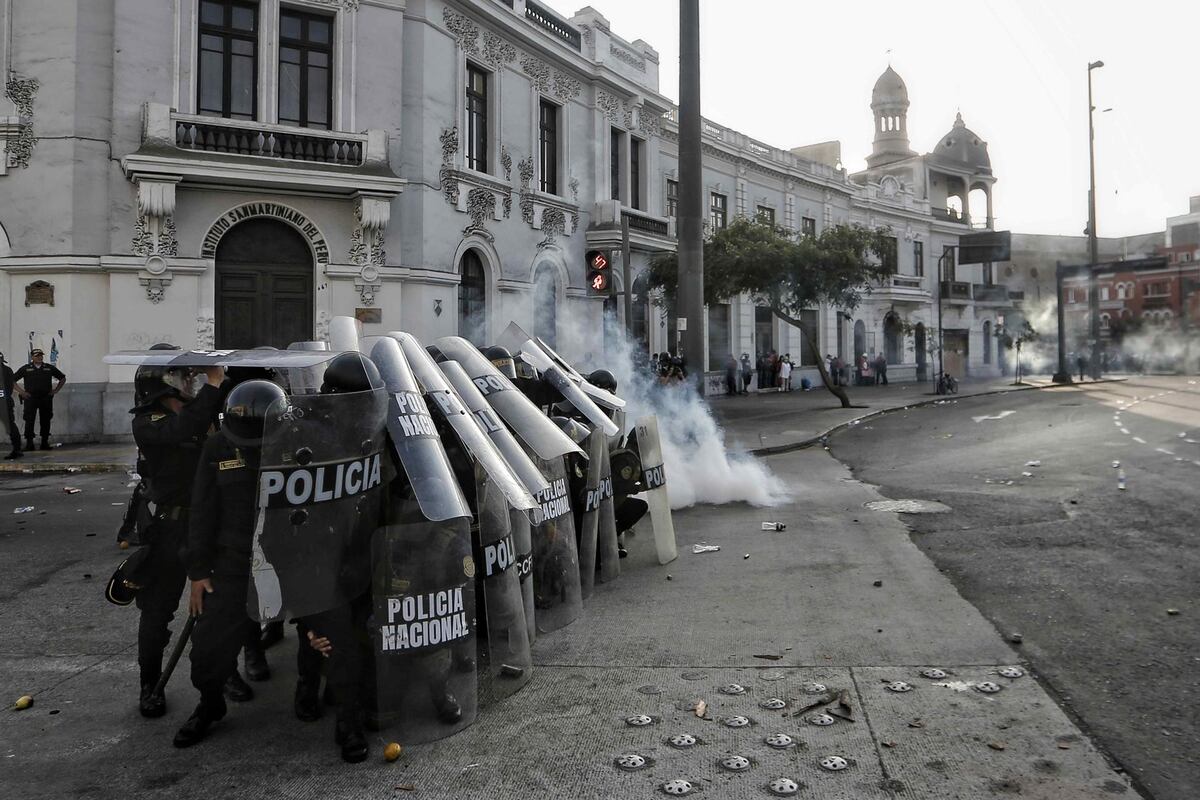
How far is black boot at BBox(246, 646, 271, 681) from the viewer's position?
4.07 meters

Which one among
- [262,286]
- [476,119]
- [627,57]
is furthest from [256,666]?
[627,57]

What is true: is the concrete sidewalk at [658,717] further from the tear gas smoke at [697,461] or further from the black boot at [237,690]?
the tear gas smoke at [697,461]

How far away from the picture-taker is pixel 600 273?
10.6 meters

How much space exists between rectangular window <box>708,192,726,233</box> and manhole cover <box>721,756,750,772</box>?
27887 mm

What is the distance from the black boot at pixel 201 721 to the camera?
3.33 m

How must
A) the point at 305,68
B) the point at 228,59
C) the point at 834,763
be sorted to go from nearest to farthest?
the point at 834,763 → the point at 228,59 → the point at 305,68

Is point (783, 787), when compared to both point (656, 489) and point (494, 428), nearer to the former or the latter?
point (494, 428)

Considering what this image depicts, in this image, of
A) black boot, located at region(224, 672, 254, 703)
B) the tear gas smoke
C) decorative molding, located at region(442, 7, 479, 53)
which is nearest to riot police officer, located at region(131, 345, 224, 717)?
black boot, located at region(224, 672, 254, 703)

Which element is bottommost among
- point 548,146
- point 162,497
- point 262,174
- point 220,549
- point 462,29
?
point 220,549

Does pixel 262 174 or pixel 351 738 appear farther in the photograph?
pixel 262 174

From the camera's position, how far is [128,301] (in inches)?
552

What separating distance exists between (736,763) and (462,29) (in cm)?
1711

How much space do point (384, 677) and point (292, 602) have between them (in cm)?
48

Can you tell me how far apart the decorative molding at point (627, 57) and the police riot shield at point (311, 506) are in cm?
2091
